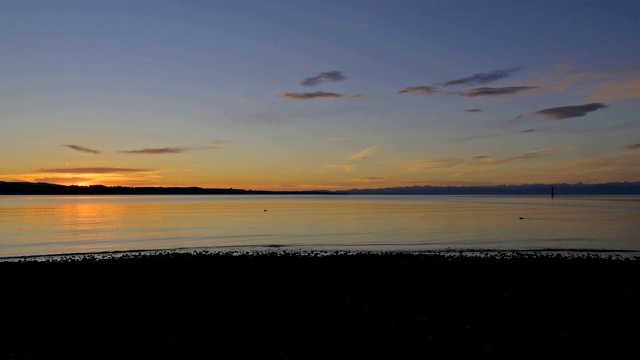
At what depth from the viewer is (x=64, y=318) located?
15.1 m

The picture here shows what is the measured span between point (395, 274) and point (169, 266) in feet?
38.5

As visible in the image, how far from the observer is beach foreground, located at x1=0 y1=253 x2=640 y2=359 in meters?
12.1

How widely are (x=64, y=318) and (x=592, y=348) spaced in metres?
14.0

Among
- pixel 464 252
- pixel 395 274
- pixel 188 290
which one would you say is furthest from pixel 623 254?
pixel 188 290

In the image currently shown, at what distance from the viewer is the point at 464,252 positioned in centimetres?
3756

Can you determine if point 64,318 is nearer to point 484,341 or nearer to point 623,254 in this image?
point 484,341

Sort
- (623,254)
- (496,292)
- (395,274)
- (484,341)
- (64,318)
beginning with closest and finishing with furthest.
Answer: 1. (484,341)
2. (64,318)
3. (496,292)
4. (395,274)
5. (623,254)

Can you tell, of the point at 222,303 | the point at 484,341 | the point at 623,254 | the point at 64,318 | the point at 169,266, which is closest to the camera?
the point at 484,341

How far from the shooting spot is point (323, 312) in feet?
51.1

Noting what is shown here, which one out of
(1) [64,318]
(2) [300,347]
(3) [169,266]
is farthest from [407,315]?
(3) [169,266]

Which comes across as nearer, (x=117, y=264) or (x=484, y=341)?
(x=484, y=341)

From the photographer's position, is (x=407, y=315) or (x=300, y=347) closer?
(x=300, y=347)

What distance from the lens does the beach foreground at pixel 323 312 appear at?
12086mm

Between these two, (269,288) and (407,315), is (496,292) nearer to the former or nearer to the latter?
(407,315)
